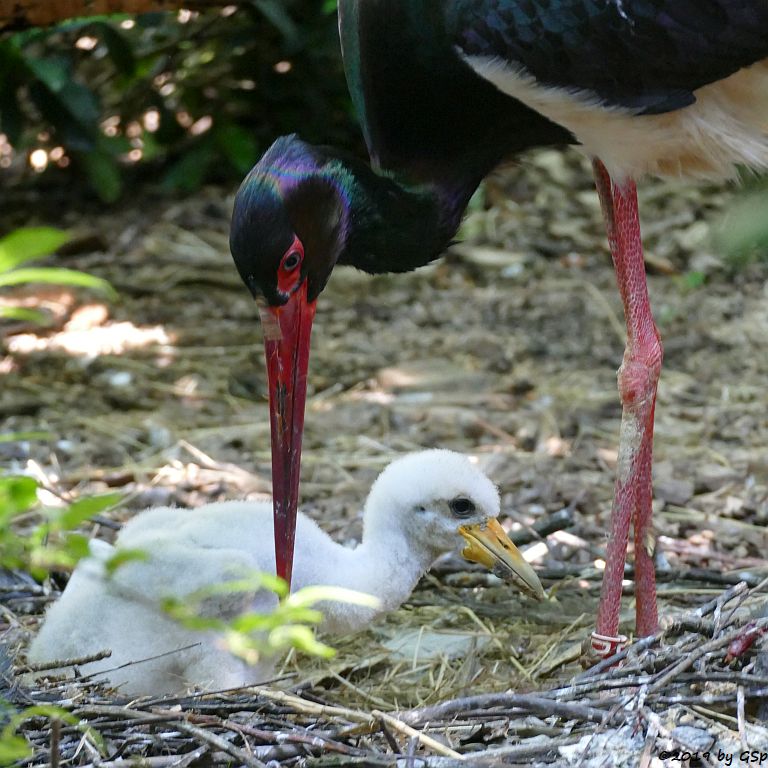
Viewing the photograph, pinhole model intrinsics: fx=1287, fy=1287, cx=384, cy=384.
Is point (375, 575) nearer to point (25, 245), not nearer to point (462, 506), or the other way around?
point (462, 506)

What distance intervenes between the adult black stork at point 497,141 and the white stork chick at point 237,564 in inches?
7.4

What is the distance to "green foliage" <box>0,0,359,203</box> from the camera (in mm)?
7516

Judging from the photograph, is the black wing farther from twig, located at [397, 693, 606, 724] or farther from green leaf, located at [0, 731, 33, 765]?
green leaf, located at [0, 731, 33, 765]

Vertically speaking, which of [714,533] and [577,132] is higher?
[577,132]

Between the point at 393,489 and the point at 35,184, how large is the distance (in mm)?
5621

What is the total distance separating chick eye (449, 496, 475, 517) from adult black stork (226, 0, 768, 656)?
46 cm

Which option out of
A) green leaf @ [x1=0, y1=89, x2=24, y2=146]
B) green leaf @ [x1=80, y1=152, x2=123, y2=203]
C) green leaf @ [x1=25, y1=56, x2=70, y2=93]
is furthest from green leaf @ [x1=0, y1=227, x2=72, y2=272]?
green leaf @ [x1=80, y1=152, x2=123, y2=203]

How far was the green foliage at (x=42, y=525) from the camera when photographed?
174 centimetres

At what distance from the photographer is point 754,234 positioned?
286 cm

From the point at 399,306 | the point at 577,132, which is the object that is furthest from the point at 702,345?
the point at 577,132

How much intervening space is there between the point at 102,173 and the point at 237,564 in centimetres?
508

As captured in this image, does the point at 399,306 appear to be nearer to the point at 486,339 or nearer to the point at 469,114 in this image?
the point at 486,339

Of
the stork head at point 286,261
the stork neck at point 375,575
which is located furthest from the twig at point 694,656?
the stork head at point 286,261

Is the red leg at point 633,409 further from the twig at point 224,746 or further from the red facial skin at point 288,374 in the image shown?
the twig at point 224,746
